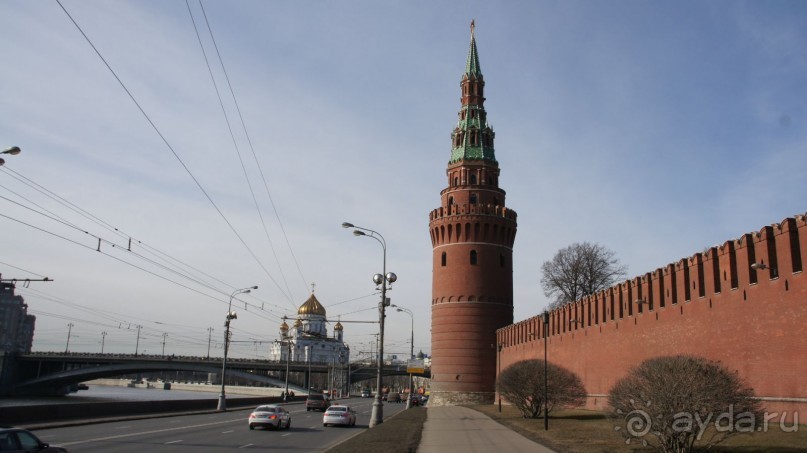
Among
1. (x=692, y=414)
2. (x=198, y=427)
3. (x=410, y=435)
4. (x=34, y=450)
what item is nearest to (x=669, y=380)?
(x=692, y=414)

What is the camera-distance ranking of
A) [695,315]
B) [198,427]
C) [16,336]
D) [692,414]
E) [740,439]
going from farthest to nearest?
[16,336], [198,427], [695,315], [740,439], [692,414]

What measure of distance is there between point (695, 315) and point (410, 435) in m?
12.9

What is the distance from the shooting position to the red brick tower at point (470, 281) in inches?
2375

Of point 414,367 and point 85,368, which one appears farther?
point 85,368

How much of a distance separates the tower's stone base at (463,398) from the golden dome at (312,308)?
85.2 m

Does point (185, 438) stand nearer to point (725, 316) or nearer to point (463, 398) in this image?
point (725, 316)

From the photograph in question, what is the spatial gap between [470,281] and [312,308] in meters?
87.5

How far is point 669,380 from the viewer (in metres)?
16.0

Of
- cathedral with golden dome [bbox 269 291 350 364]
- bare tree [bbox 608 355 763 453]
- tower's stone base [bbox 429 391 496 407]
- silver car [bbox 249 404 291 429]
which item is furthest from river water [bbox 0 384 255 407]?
bare tree [bbox 608 355 763 453]

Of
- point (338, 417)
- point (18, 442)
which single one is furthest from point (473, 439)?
point (18, 442)

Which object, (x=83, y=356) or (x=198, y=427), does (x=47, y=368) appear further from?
(x=198, y=427)

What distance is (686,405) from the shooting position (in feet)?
50.2

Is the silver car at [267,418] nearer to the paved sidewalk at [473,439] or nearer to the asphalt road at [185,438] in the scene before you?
the asphalt road at [185,438]

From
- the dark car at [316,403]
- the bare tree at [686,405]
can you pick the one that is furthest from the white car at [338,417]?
the dark car at [316,403]
